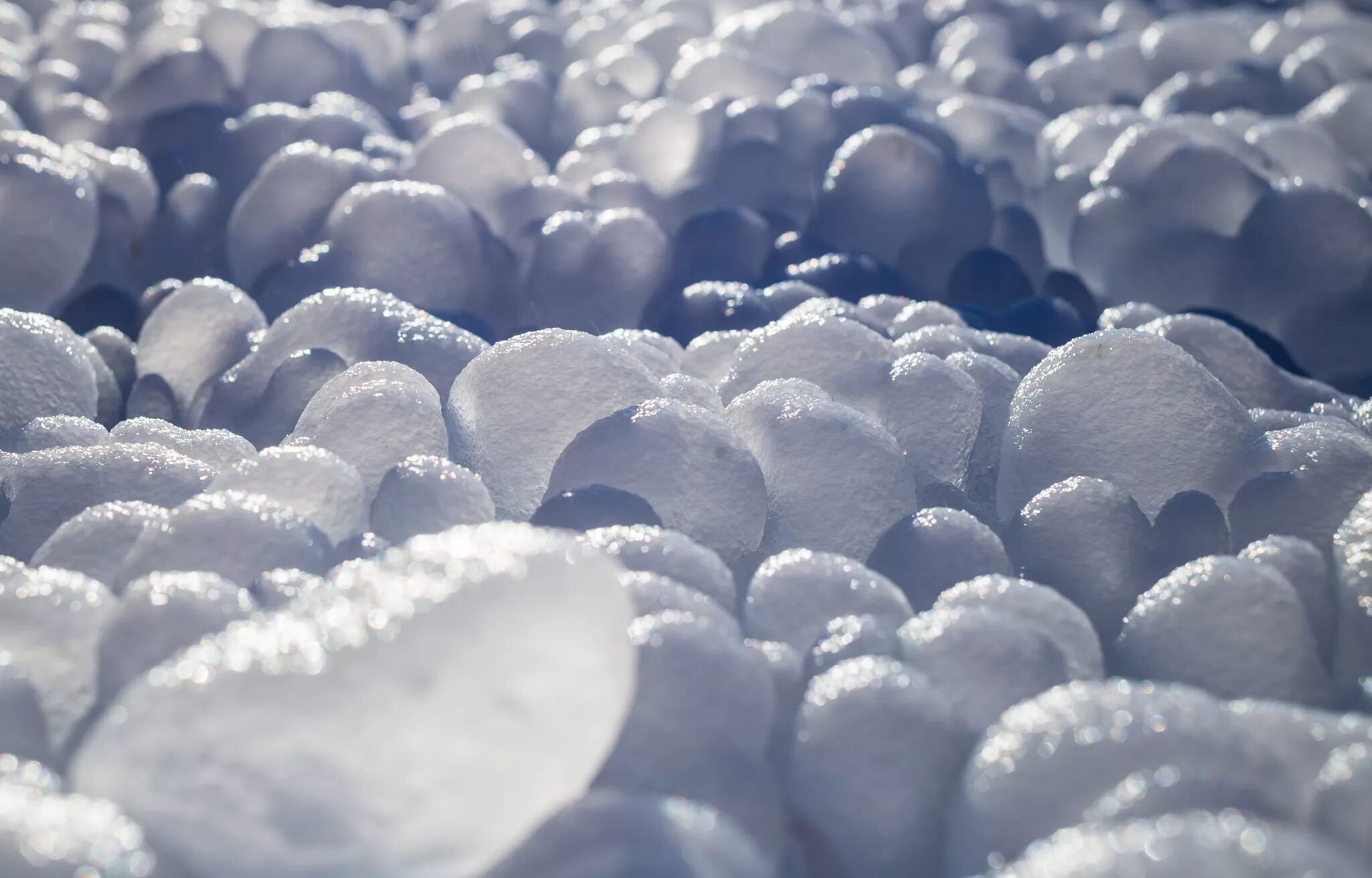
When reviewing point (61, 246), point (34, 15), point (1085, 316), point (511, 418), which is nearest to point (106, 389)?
point (61, 246)

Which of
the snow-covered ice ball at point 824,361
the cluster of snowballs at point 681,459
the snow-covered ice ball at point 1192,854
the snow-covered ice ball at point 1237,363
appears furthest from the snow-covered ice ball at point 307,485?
the snow-covered ice ball at point 1237,363

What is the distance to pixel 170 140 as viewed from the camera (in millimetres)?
1001

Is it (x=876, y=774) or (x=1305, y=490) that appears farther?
(x=1305, y=490)

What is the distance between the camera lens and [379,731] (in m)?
0.32

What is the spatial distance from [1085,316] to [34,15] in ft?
3.74

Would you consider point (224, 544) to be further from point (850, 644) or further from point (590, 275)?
point (590, 275)

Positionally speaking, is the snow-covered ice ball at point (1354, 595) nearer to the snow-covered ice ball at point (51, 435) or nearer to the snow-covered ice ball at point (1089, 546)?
the snow-covered ice ball at point (1089, 546)

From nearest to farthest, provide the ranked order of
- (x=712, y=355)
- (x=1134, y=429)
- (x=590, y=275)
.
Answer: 1. (x=1134, y=429)
2. (x=712, y=355)
3. (x=590, y=275)

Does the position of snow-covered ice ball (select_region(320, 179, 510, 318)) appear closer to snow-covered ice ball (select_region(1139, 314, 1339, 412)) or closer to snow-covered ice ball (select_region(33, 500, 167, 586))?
snow-covered ice ball (select_region(33, 500, 167, 586))

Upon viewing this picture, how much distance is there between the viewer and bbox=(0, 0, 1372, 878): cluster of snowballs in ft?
1.08

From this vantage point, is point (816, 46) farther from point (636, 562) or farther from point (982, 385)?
point (636, 562)

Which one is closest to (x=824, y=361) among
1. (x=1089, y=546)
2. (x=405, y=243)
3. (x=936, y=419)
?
(x=936, y=419)

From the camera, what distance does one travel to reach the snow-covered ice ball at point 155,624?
402 millimetres

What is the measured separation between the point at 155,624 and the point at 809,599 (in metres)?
0.22
